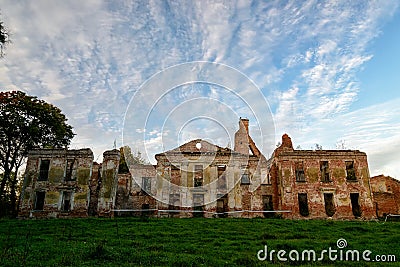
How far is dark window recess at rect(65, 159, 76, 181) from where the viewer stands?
2909 cm

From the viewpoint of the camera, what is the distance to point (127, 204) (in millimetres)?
32844

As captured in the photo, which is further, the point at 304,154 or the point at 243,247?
the point at 304,154

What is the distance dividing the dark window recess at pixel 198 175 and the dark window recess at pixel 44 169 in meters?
13.5

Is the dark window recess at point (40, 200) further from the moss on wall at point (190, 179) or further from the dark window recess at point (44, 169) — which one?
the moss on wall at point (190, 179)

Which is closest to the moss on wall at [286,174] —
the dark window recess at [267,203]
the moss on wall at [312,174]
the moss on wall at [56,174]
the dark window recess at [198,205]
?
the moss on wall at [312,174]

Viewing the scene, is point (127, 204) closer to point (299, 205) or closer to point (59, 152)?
point (59, 152)

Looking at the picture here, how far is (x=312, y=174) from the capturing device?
3031cm

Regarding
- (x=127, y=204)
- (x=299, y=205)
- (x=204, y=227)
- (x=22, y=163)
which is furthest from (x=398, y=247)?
(x=22, y=163)

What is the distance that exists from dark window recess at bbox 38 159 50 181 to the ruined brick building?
2 cm

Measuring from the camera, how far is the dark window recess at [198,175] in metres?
31.8

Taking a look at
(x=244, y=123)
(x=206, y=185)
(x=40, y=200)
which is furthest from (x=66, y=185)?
(x=244, y=123)

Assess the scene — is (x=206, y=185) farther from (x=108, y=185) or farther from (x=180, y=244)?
(x=180, y=244)

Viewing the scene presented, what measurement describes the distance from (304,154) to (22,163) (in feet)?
92.3

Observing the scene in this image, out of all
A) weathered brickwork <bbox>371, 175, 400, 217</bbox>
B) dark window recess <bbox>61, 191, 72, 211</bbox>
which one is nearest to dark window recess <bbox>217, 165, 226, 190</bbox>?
dark window recess <bbox>61, 191, 72, 211</bbox>
